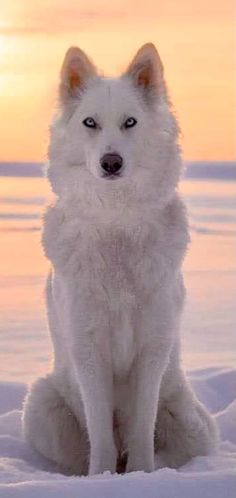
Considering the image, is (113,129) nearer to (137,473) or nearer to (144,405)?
(144,405)

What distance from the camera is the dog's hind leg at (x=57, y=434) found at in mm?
5566

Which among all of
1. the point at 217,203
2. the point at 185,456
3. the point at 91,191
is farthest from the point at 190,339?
the point at 217,203

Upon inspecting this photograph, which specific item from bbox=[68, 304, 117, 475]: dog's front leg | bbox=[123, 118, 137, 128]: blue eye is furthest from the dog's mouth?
bbox=[68, 304, 117, 475]: dog's front leg

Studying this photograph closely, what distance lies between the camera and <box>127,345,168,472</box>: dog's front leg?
17.0 ft

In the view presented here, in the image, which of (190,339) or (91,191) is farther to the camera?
(190,339)

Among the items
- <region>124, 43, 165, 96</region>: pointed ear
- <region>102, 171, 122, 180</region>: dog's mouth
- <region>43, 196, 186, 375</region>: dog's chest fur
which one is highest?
<region>124, 43, 165, 96</region>: pointed ear

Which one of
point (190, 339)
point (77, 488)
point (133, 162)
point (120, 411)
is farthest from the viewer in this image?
point (190, 339)

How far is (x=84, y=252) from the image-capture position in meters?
5.19

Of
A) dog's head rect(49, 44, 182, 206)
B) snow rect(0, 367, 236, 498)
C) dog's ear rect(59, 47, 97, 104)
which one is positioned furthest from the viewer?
dog's ear rect(59, 47, 97, 104)

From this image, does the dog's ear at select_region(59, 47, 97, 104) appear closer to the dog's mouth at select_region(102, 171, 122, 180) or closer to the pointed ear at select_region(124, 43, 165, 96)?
the pointed ear at select_region(124, 43, 165, 96)

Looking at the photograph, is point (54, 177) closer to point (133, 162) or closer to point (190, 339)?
point (133, 162)

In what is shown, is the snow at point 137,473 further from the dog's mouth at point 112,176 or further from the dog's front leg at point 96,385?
the dog's mouth at point 112,176

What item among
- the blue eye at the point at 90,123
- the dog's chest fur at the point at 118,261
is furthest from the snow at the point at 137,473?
the blue eye at the point at 90,123

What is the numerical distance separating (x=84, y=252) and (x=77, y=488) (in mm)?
1443
